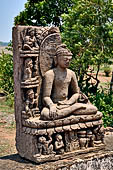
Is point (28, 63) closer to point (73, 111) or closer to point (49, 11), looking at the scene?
point (73, 111)

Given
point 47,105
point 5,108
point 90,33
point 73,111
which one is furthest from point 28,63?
point 5,108

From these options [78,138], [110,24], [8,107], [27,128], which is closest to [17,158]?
[27,128]

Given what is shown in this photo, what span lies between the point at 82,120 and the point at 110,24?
17.4 ft

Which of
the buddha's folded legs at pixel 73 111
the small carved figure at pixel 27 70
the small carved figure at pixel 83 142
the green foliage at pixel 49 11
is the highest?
the green foliage at pixel 49 11

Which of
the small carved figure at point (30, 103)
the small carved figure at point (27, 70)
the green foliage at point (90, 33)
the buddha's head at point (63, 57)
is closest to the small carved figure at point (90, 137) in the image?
the small carved figure at point (30, 103)

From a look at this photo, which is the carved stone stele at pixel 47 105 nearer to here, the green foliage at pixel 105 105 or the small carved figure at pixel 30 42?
the small carved figure at pixel 30 42

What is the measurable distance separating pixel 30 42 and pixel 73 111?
4.46 feet

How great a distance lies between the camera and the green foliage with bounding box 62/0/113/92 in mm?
10172

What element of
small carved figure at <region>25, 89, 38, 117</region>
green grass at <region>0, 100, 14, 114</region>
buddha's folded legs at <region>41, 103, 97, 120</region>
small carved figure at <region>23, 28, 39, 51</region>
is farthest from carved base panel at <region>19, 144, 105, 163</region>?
green grass at <region>0, 100, 14, 114</region>

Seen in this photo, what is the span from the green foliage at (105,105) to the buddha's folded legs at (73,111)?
14.7 ft

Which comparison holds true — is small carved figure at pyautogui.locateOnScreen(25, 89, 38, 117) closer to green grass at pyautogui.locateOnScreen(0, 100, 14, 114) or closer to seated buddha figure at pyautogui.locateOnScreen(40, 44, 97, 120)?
seated buddha figure at pyautogui.locateOnScreen(40, 44, 97, 120)

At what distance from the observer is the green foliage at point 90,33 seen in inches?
400

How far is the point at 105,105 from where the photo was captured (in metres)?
10.4

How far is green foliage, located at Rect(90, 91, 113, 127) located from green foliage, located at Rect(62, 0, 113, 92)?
1085 millimetres
